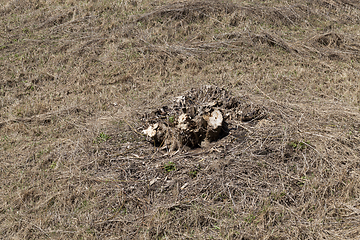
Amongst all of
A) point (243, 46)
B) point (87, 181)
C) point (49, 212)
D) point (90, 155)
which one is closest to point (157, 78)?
point (243, 46)

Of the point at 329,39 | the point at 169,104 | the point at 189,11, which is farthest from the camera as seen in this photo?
the point at 189,11

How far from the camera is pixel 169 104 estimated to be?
18.6 ft

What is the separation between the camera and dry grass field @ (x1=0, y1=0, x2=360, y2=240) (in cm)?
385

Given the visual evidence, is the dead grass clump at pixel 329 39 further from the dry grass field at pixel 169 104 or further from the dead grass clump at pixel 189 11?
the dead grass clump at pixel 189 11

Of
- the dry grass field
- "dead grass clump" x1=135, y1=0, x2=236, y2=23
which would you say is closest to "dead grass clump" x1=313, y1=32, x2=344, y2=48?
the dry grass field

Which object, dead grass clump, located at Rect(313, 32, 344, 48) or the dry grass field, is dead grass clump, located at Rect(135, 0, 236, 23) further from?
dead grass clump, located at Rect(313, 32, 344, 48)

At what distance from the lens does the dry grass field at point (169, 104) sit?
3848mm

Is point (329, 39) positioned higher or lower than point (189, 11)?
lower

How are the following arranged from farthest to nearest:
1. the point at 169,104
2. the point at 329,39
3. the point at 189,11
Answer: the point at 189,11
the point at 329,39
the point at 169,104

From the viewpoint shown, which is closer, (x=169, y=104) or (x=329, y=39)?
(x=169, y=104)

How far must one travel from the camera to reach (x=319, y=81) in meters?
6.34

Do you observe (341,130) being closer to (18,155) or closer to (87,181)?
(87,181)

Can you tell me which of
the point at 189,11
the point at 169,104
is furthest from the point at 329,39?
the point at 169,104

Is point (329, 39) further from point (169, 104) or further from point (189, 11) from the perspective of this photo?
point (169, 104)
